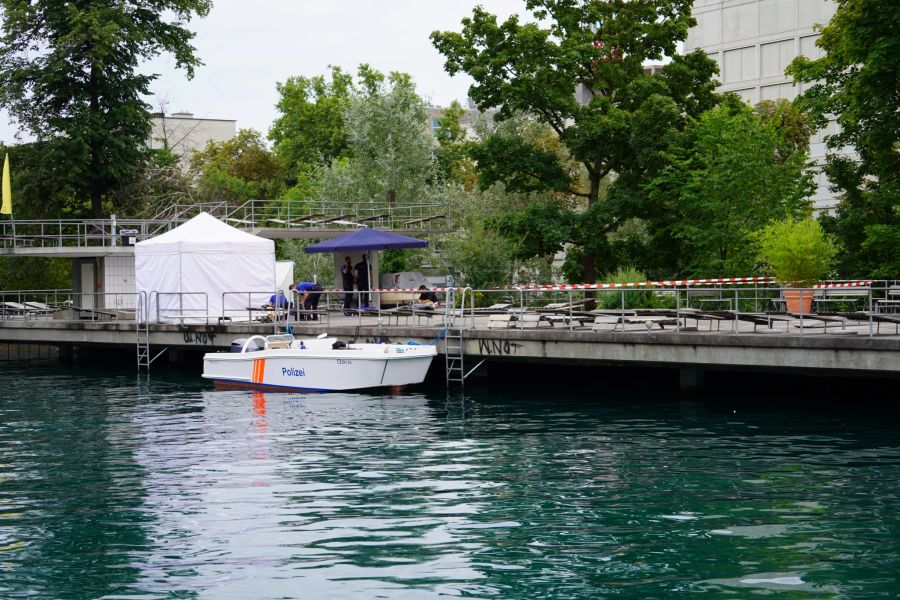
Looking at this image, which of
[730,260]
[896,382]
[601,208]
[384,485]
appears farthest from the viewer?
[601,208]

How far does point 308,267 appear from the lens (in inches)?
2411

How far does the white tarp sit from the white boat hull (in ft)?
33.3

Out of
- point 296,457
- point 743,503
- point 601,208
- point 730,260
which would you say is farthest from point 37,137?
point 743,503

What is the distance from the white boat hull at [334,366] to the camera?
95.5 feet

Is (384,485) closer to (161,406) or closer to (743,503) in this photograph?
(743,503)

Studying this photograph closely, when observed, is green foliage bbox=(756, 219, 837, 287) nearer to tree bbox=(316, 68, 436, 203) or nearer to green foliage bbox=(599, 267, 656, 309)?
green foliage bbox=(599, 267, 656, 309)

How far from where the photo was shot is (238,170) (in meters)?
90.2

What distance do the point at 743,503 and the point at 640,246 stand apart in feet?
91.0

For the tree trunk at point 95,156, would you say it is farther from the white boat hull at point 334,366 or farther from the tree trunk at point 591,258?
the white boat hull at point 334,366

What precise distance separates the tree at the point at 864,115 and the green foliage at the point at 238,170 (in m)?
45.7

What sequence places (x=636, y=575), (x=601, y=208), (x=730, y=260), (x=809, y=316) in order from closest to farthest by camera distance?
1. (x=636, y=575)
2. (x=809, y=316)
3. (x=730, y=260)
4. (x=601, y=208)

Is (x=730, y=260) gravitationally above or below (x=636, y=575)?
above

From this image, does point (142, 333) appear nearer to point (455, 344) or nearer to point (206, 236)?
point (206, 236)

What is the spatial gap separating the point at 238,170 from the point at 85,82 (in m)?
32.2
